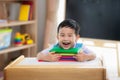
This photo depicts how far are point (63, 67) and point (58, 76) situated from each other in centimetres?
4

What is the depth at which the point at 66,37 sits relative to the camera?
100cm

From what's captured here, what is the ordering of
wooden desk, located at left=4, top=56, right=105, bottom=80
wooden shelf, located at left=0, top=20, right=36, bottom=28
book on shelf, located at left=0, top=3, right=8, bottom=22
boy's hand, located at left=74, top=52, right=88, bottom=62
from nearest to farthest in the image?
wooden desk, located at left=4, top=56, right=105, bottom=80
boy's hand, located at left=74, top=52, right=88, bottom=62
wooden shelf, located at left=0, top=20, right=36, bottom=28
book on shelf, located at left=0, top=3, right=8, bottom=22

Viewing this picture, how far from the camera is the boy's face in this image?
996 millimetres

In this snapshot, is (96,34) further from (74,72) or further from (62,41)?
(74,72)

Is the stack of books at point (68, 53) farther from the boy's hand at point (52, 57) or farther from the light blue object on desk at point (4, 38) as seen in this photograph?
the light blue object on desk at point (4, 38)

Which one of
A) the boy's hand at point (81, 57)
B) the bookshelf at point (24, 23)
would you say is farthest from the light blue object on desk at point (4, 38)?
the boy's hand at point (81, 57)

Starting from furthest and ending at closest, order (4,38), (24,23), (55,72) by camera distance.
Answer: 1. (24,23)
2. (4,38)
3. (55,72)

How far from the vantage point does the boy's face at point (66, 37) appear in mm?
996

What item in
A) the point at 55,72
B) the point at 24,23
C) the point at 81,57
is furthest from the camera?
the point at 24,23

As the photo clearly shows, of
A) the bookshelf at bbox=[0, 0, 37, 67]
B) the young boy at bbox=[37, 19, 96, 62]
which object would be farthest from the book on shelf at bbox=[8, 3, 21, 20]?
the young boy at bbox=[37, 19, 96, 62]

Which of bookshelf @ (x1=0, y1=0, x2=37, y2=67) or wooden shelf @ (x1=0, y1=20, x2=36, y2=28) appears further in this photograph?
bookshelf @ (x1=0, y1=0, x2=37, y2=67)

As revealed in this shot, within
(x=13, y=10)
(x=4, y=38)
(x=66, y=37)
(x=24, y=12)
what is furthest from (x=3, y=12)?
(x=66, y=37)

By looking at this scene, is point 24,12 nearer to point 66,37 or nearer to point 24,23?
point 24,23

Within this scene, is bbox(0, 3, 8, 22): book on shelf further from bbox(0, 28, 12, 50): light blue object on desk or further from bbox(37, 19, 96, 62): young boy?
bbox(37, 19, 96, 62): young boy
